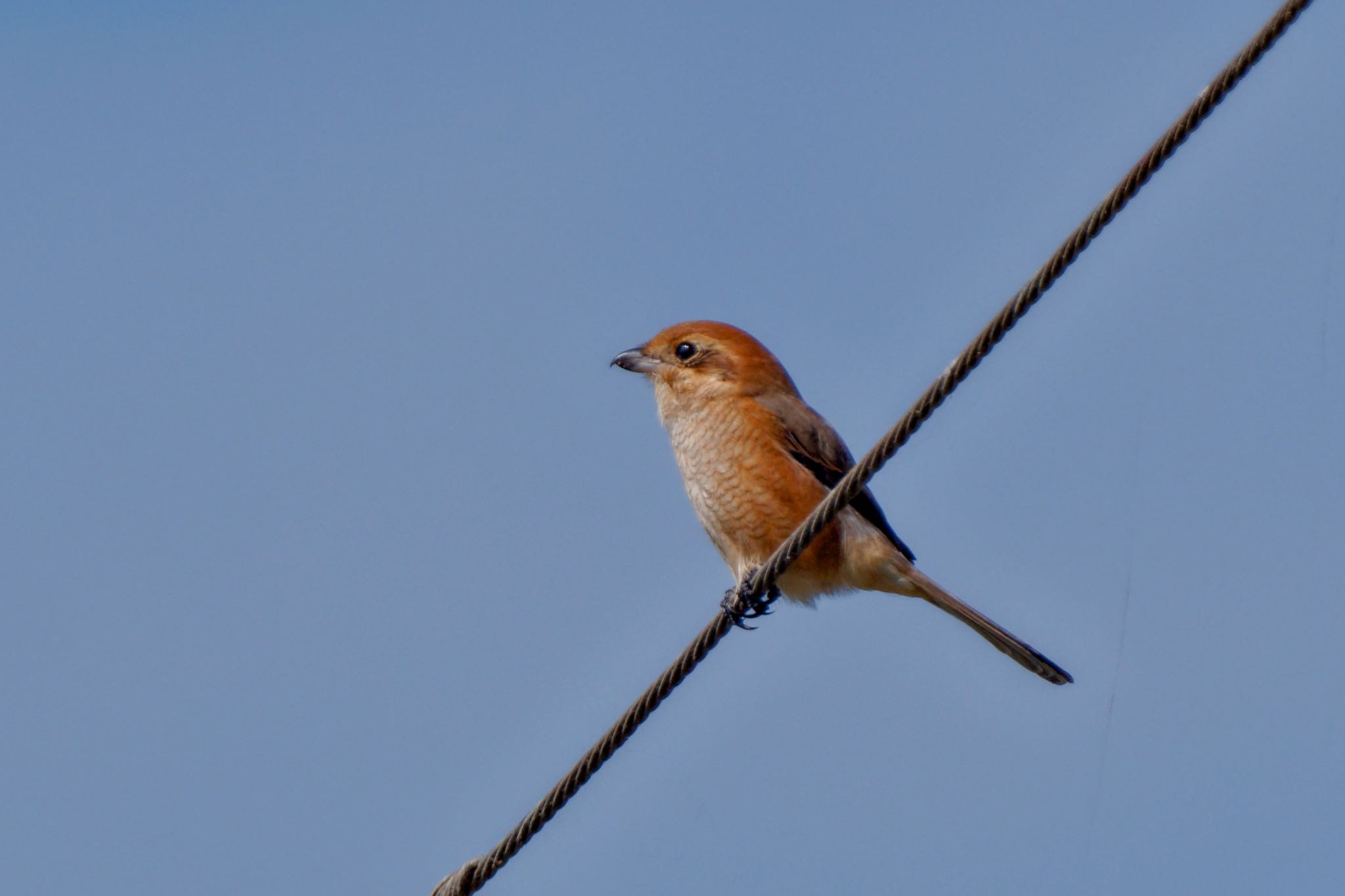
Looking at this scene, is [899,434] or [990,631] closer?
[899,434]

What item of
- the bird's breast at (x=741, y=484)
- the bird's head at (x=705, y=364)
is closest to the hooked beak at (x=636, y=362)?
the bird's head at (x=705, y=364)

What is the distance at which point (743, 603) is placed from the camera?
548cm

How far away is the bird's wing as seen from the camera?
6020 millimetres

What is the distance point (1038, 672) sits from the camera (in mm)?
5895

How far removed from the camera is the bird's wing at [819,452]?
602 centimetres

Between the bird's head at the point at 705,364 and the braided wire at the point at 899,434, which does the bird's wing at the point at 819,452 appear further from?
the braided wire at the point at 899,434

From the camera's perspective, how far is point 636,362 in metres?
6.55

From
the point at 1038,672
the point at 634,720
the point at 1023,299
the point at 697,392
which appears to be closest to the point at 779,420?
the point at 697,392

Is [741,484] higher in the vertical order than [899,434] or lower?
lower

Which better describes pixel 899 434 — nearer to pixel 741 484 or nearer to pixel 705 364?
pixel 741 484

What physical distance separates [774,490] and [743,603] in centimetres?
49

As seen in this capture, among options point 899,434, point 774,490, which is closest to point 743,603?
point 774,490

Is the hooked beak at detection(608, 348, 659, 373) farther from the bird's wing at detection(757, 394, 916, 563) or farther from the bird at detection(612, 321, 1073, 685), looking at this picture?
the bird's wing at detection(757, 394, 916, 563)

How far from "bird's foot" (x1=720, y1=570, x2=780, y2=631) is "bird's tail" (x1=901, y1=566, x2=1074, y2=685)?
65 cm
